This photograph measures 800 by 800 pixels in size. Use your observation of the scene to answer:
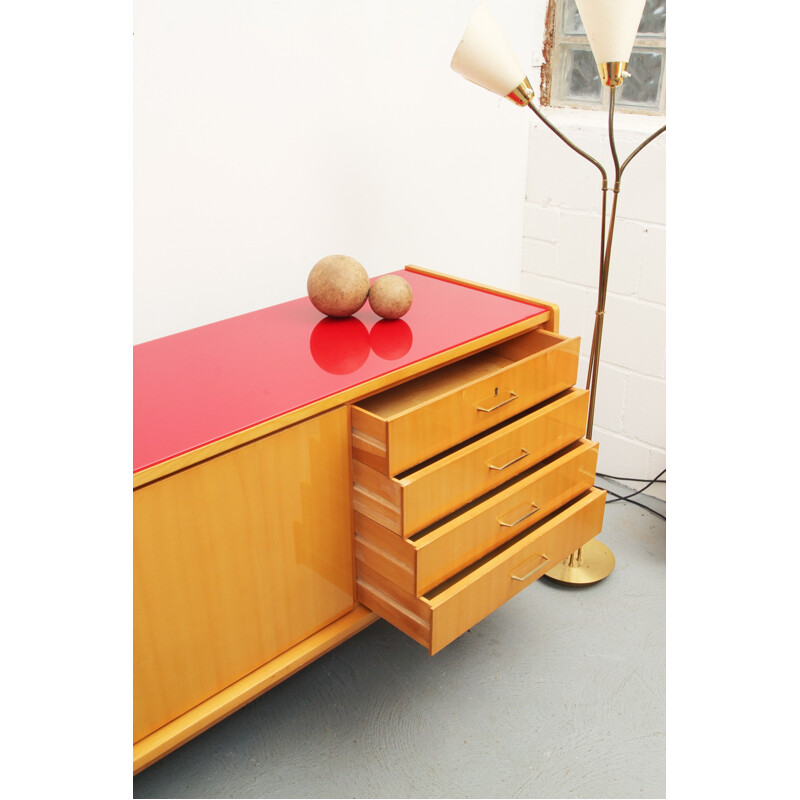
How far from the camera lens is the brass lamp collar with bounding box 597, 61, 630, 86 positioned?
4.62 feet

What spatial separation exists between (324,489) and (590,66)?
1423 mm

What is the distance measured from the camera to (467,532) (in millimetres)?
1270

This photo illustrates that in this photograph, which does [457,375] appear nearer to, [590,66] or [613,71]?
[613,71]

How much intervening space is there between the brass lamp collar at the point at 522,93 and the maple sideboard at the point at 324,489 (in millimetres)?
391

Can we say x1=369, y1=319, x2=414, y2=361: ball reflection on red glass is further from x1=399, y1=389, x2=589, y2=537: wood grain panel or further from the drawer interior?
x1=399, y1=389, x2=589, y2=537: wood grain panel

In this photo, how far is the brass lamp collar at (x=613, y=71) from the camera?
141cm

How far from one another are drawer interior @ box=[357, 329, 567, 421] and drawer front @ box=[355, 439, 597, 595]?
0.63 ft

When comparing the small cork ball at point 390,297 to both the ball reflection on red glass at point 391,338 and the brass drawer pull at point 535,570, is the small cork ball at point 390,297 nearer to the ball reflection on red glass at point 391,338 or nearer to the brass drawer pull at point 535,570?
the ball reflection on red glass at point 391,338

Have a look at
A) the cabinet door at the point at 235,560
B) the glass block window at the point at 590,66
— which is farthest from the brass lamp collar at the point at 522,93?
the cabinet door at the point at 235,560

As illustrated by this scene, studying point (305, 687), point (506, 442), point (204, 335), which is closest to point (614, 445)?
point (506, 442)

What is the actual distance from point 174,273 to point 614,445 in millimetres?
1269

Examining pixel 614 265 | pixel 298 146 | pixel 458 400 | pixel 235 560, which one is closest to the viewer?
pixel 235 560

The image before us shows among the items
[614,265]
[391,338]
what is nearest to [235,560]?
[391,338]

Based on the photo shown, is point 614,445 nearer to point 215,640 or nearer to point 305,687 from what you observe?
point 305,687
